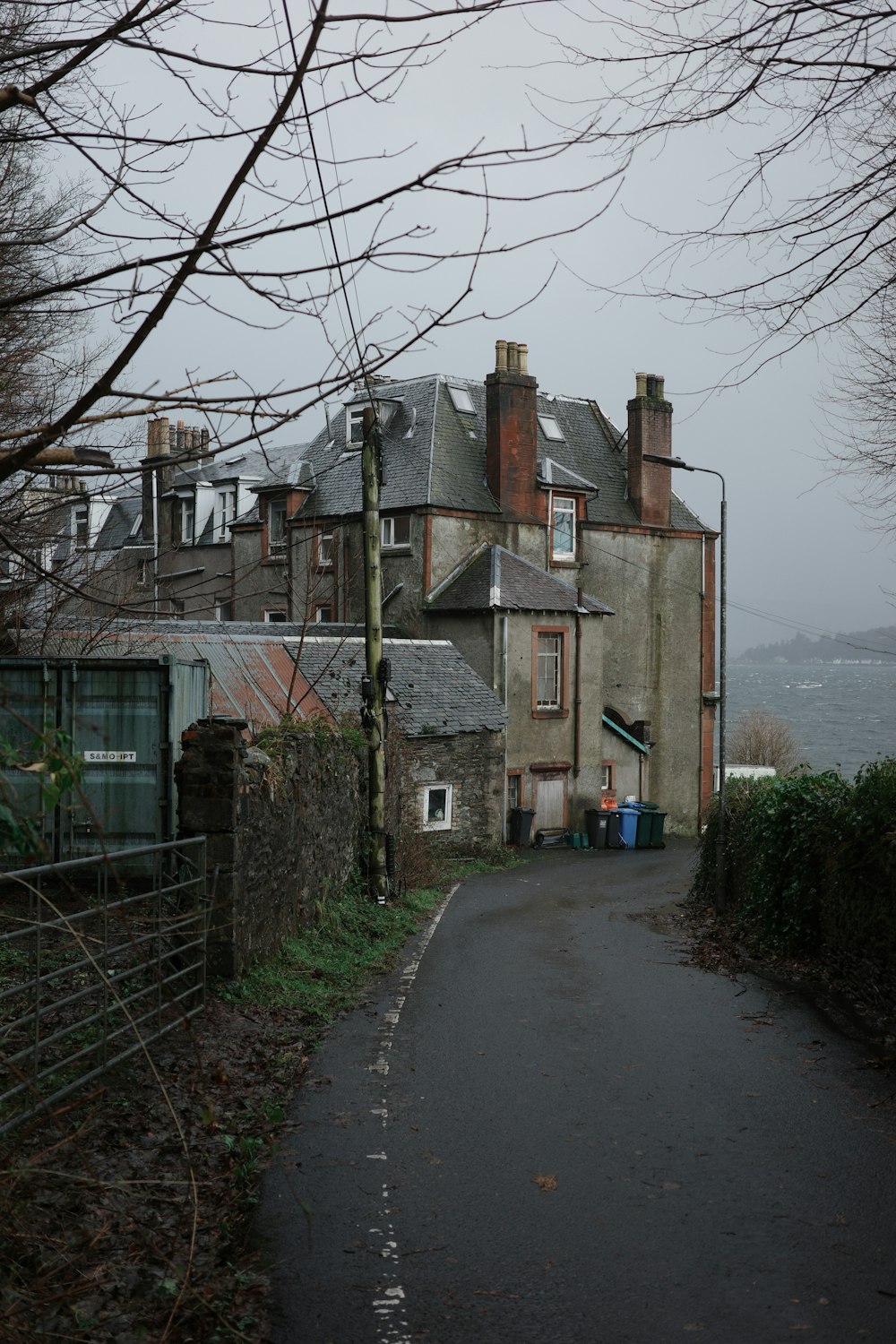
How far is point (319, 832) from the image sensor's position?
1622 centimetres

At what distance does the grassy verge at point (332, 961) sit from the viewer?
11406 mm

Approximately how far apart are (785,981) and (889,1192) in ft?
24.0

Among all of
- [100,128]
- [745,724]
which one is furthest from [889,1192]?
[745,724]

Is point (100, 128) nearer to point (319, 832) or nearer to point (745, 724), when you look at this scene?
point (319, 832)

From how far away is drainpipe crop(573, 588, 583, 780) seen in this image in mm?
38156

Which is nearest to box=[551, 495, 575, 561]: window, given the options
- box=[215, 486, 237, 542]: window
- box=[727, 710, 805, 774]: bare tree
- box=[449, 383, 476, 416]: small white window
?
box=[449, 383, 476, 416]: small white window

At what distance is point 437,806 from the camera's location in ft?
106

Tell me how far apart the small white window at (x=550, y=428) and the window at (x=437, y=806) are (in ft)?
51.2

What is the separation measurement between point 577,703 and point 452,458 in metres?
8.82

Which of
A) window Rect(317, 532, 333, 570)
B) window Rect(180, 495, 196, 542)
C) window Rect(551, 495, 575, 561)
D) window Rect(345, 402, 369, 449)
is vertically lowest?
window Rect(317, 532, 333, 570)

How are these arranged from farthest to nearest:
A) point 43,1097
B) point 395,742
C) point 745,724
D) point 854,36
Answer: point 745,724
point 395,742
point 43,1097
point 854,36

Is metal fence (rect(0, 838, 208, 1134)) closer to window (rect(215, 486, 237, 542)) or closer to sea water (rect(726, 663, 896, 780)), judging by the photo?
window (rect(215, 486, 237, 542))

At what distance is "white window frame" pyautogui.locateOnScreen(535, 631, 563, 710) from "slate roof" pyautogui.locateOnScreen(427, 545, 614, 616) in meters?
1.11

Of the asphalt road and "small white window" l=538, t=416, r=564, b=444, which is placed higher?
"small white window" l=538, t=416, r=564, b=444
